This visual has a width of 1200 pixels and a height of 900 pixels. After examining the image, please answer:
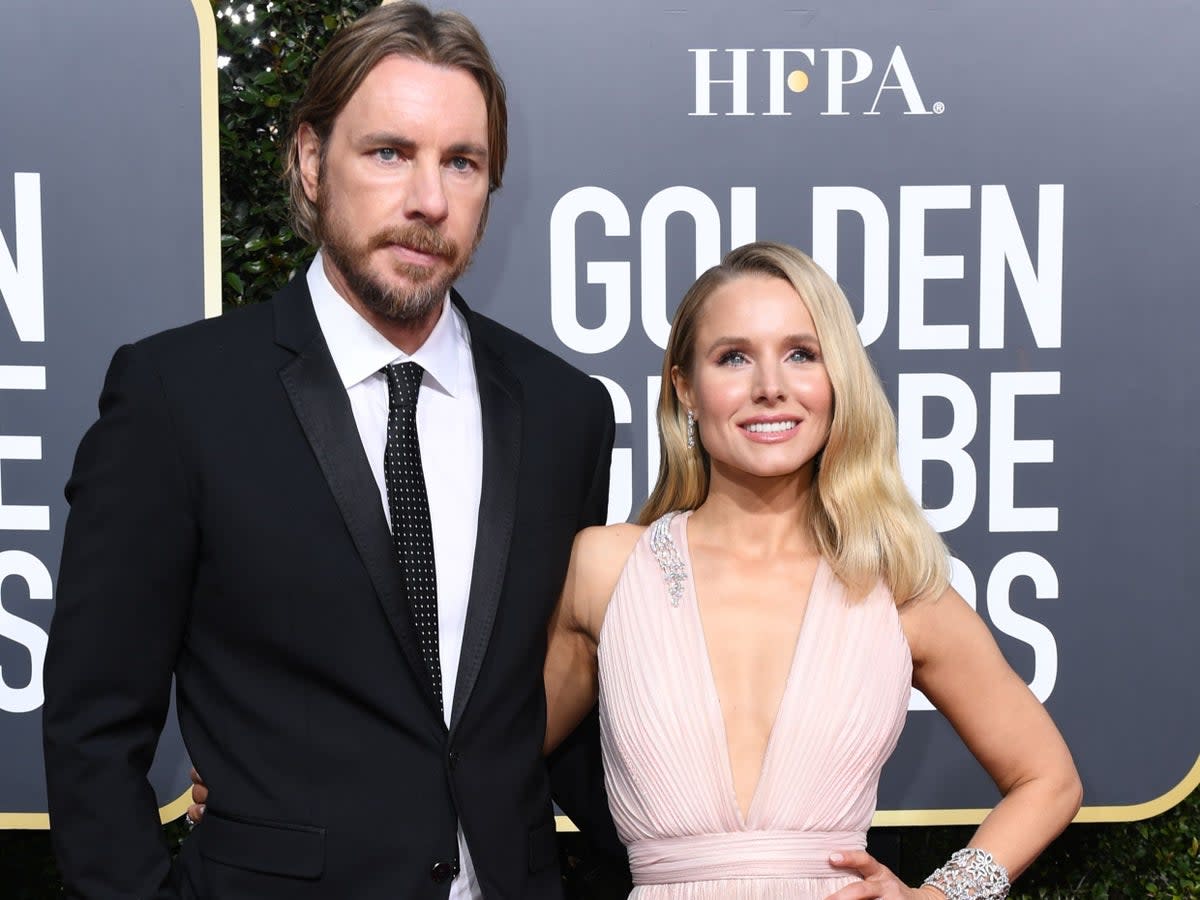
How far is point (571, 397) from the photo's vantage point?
6.73 ft

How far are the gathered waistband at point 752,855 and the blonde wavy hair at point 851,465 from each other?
15.5 inches

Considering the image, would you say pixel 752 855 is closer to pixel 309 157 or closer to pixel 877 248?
pixel 309 157

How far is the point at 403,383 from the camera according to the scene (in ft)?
5.96

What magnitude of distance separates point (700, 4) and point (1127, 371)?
126 cm

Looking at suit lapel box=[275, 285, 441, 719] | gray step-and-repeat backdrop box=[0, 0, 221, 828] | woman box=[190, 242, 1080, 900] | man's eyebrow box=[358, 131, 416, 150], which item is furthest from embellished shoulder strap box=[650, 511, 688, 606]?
gray step-and-repeat backdrop box=[0, 0, 221, 828]

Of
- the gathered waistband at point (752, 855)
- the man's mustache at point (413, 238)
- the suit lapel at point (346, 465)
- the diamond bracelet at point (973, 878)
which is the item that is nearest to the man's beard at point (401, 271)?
the man's mustache at point (413, 238)

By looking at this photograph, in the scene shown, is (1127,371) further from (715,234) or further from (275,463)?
(275,463)

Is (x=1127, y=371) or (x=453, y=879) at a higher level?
(x=1127, y=371)

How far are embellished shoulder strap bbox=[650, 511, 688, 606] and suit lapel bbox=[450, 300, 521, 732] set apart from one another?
377 mm

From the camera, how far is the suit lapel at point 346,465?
5.56ft

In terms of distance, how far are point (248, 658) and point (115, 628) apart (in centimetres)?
17

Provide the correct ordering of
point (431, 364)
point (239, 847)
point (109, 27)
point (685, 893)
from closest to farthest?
point (239, 847)
point (431, 364)
point (685, 893)
point (109, 27)

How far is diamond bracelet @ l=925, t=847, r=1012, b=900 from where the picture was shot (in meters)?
1.99

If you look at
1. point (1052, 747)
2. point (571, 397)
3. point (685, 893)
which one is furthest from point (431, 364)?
point (1052, 747)
